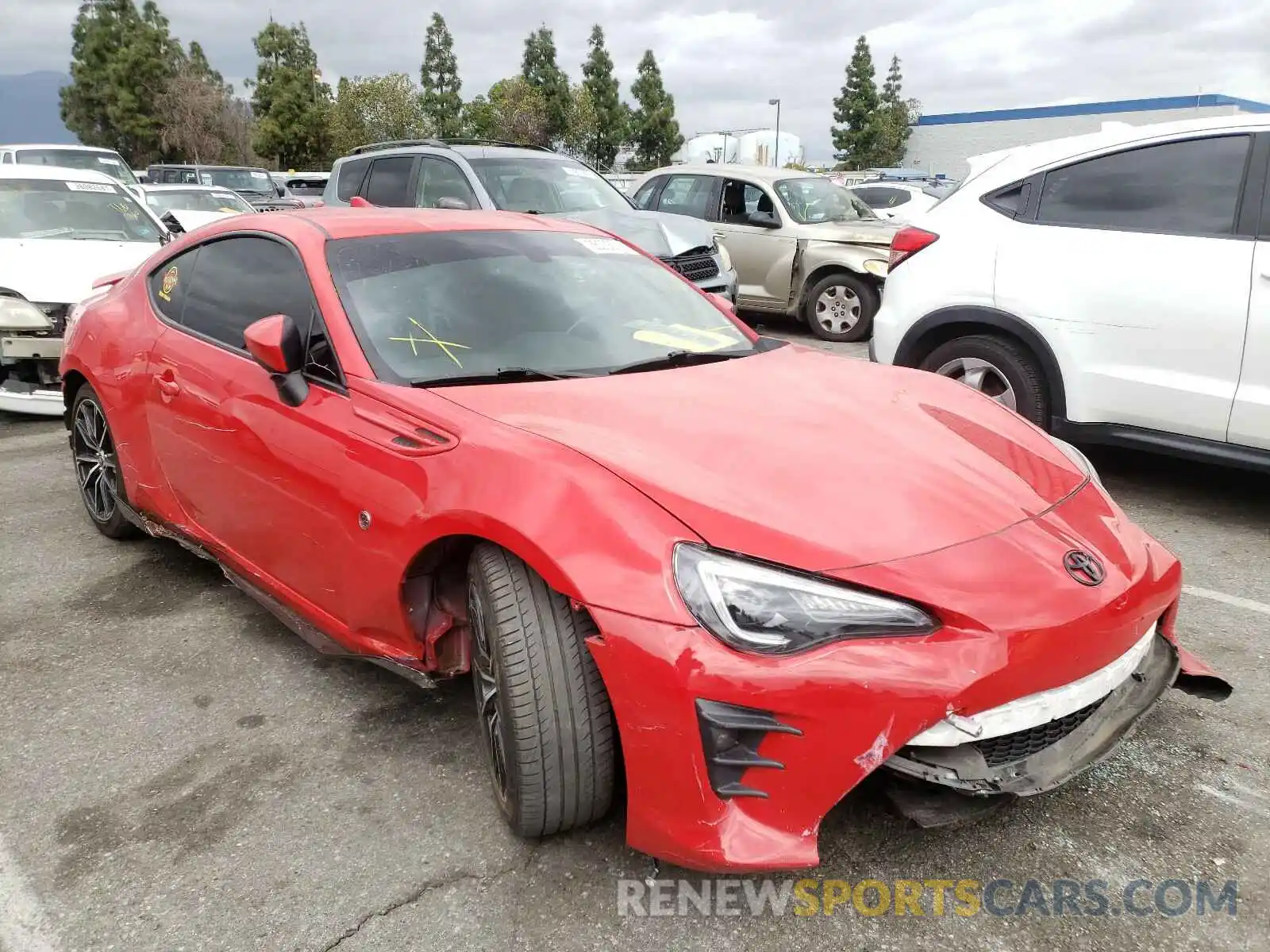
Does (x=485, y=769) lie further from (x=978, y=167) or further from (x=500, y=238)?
(x=978, y=167)

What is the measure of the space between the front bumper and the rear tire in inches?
113

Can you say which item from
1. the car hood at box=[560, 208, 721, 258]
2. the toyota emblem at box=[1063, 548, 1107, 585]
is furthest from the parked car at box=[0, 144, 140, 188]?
the toyota emblem at box=[1063, 548, 1107, 585]

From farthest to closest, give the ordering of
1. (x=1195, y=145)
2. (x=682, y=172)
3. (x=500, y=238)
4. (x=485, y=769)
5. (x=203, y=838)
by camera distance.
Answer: (x=682, y=172) < (x=1195, y=145) < (x=500, y=238) < (x=485, y=769) < (x=203, y=838)

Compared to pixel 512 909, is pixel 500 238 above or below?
above

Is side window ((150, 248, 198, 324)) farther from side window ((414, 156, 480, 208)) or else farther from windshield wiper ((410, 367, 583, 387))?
side window ((414, 156, 480, 208))

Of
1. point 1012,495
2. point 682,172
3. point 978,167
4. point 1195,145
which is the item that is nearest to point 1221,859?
point 1012,495

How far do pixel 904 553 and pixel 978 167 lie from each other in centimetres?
394

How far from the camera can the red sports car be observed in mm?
1816

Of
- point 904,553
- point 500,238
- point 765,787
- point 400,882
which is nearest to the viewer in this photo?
point 765,787

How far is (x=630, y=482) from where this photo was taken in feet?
6.63

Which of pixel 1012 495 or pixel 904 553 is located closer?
pixel 904 553

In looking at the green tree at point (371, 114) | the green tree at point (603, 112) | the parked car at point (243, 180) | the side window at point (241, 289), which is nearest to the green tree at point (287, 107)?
the green tree at point (371, 114)

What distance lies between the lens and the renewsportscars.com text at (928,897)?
6.58 ft

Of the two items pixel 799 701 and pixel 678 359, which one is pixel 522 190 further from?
pixel 799 701
